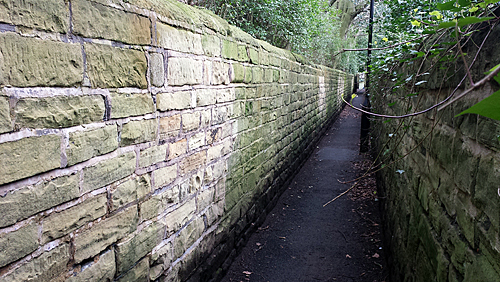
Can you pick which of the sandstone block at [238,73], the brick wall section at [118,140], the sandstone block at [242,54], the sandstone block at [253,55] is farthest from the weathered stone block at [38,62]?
the sandstone block at [253,55]

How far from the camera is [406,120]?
10.1ft

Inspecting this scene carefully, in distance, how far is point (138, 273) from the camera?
2.00 m

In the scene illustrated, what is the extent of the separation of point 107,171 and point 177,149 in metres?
0.69

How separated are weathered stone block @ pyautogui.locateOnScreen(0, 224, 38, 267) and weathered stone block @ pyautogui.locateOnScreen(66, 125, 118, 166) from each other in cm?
33

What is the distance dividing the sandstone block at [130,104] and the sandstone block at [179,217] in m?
0.80

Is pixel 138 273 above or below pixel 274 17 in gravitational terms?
below

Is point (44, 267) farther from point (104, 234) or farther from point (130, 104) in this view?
point (130, 104)

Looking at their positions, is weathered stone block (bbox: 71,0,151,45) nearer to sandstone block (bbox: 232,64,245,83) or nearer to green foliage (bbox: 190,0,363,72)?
sandstone block (bbox: 232,64,245,83)

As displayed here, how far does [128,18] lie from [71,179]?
0.93m

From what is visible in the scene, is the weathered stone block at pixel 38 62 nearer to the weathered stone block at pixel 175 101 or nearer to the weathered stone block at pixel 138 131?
the weathered stone block at pixel 138 131

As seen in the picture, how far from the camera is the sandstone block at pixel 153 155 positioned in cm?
199

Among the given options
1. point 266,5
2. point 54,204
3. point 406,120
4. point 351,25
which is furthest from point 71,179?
point 351,25

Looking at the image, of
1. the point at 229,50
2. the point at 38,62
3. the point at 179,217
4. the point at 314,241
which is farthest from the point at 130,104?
the point at 314,241

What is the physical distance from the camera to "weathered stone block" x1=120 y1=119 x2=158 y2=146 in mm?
1829
